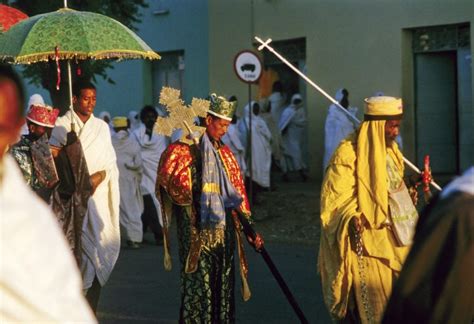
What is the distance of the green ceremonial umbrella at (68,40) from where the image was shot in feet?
28.0

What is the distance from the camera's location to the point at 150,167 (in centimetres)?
1714

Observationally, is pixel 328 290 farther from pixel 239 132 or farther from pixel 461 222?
pixel 239 132

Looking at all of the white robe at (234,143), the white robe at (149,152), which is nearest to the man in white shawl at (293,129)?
the white robe at (234,143)

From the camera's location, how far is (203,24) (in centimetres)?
2483

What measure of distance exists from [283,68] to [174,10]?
131 inches

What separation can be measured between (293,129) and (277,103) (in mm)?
1015

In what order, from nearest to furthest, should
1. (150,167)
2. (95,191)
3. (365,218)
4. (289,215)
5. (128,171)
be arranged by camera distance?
(365,218) < (95,191) < (128,171) < (150,167) < (289,215)

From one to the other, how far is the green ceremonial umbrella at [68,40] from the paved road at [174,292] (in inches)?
92.0

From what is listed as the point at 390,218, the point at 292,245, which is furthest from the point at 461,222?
the point at 292,245

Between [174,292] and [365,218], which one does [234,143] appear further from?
[365,218]

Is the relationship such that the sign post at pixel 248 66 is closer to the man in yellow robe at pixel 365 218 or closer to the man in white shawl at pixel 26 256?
the man in yellow robe at pixel 365 218

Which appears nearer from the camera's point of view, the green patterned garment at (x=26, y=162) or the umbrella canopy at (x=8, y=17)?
the green patterned garment at (x=26, y=162)

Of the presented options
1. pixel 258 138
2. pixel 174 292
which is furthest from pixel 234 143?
pixel 174 292

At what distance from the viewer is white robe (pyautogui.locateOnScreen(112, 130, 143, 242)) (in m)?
15.9
